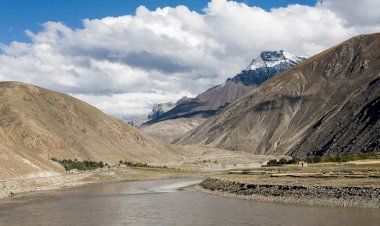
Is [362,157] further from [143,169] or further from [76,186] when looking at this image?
[76,186]

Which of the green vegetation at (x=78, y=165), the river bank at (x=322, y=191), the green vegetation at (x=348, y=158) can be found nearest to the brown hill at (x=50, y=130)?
the green vegetation at (x=78, y=165)

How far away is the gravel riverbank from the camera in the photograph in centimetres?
5241

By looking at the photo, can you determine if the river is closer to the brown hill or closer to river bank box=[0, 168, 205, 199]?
river bank box=[0, 168, 205, 199]

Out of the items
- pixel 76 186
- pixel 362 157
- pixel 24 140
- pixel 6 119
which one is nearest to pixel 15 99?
pixel 6 119

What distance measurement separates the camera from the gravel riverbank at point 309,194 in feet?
172

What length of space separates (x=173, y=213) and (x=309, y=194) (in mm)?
16774

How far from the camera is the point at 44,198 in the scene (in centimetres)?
7162

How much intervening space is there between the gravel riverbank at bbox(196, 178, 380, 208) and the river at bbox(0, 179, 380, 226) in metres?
2.50

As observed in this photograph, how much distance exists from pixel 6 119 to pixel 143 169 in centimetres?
5035

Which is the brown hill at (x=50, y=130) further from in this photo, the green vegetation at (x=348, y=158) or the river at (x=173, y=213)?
the river at (x=173, y=213)

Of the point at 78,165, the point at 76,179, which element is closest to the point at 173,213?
the point at 76,179

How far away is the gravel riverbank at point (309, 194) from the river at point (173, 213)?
250 cm

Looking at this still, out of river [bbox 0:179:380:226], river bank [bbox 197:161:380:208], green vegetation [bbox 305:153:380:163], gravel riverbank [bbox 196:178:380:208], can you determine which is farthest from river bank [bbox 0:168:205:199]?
green vegetation [bbox 305:153:380:163]

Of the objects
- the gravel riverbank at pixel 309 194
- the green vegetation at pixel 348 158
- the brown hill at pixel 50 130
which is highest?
the brown hill at pixel 50 130
